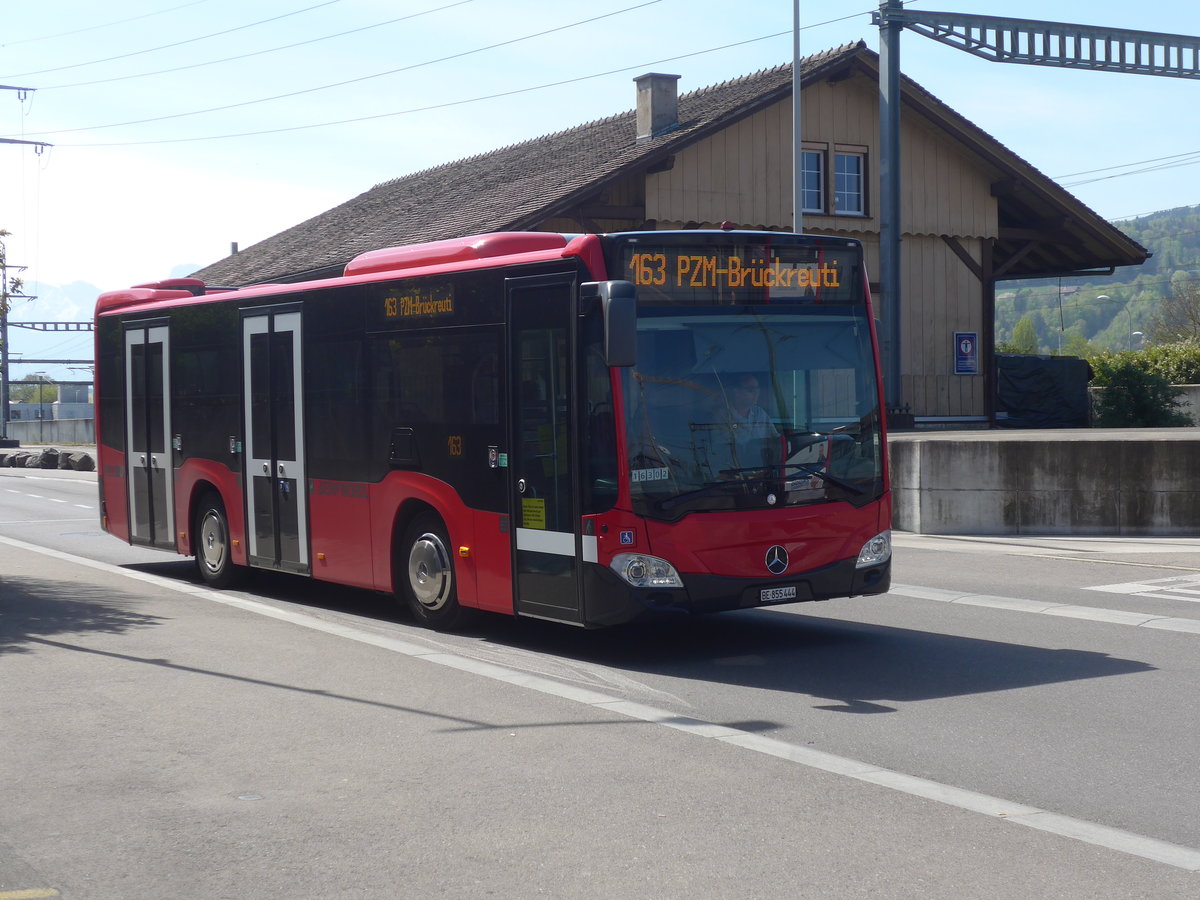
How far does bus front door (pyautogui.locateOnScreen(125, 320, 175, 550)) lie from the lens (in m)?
14.9

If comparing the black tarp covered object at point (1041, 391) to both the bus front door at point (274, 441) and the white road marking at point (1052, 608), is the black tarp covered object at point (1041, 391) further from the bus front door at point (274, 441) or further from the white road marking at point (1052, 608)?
the bus front door at point (274, 441)

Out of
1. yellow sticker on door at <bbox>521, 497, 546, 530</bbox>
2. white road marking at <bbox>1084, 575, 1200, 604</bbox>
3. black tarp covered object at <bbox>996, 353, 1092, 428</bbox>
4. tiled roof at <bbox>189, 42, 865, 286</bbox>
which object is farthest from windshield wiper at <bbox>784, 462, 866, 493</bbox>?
black tarp covered object at <bbox>996, 353, 1092, 428</bbox>

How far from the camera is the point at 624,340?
28.4 ft

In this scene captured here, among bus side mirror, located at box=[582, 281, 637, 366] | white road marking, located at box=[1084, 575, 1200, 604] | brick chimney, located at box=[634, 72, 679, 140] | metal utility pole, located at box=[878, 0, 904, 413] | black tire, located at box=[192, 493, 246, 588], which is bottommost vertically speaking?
white road marking, located at box=[1084, 575, 1200, 604]

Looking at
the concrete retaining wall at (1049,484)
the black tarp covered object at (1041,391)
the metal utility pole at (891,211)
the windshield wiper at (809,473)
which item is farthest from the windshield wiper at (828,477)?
the black tarp covered object at (1041,391)

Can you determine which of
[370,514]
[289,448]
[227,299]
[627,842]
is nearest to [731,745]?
[627,842]

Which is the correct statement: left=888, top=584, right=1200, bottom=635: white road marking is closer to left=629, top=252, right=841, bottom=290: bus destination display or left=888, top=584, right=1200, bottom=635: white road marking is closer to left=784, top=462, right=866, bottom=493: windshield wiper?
left=784, top=462, right=866, bottom=493: windshield wiper

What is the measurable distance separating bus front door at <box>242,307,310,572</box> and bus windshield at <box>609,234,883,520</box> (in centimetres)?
436

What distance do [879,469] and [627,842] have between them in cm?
501

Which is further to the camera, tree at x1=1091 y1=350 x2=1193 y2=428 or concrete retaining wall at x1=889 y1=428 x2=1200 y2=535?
tree at x1=1091 y1=350 x2=1193 y2=428

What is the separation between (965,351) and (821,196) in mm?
5205

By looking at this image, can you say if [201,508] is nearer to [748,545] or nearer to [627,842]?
[748,545]

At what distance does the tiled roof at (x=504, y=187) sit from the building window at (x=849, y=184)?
2.29m

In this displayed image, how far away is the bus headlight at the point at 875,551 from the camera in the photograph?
32.2 ft
